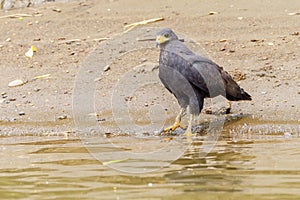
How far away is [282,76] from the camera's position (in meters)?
8.59

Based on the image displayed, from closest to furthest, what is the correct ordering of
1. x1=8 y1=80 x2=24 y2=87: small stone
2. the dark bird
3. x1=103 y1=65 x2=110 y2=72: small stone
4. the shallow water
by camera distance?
1. the shallow water
2. the dark bird
3. x1=8 y1=80 x2=24 y2=87: small stone
4. x1=103 y1=65 x2=110 y2=72: small stone

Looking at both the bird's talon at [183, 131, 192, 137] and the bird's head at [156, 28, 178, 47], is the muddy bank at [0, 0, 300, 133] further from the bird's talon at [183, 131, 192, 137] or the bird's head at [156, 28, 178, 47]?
the bird's head at [156, 28, 178, 47]

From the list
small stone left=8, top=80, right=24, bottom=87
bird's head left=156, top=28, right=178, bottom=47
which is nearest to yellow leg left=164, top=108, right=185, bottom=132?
bird's head left=156, top=28, right=178, bottom=47

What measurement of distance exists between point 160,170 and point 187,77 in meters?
1.75

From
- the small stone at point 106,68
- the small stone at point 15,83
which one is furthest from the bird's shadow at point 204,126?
the small stone at point 15,83

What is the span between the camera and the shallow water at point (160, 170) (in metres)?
4.92

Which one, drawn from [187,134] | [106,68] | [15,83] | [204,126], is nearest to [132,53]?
[106,68]

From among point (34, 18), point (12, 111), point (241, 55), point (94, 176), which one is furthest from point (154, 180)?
point (34, 18)

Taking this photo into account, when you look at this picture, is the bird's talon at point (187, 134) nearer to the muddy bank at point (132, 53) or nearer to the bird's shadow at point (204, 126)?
the bird's shadow at point (204, 126)

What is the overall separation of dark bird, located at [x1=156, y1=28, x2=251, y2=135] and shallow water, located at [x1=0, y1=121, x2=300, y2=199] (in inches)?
14.0

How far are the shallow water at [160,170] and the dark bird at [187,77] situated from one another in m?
0.36

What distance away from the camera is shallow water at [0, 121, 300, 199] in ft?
16.1

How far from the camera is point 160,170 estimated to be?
18.4 ft

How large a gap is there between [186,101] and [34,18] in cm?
478
